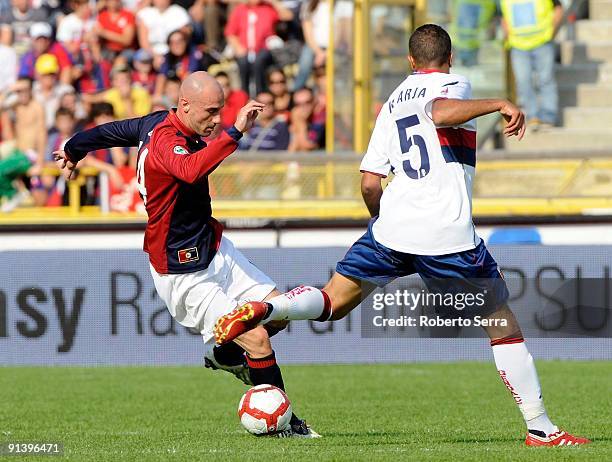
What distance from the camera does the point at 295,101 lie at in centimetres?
1769

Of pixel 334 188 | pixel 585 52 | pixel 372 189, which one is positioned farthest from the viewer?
pixel 585 52

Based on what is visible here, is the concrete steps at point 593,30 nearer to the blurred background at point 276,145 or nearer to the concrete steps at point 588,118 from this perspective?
the blurred background at point 276,145


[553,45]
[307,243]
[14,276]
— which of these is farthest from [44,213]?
[553,45]

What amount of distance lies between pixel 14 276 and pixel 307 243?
3221 millimetres

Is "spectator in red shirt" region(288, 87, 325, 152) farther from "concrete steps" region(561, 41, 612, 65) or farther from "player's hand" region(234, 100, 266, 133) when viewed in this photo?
"player's hand" region(234, 100, 266, 133)

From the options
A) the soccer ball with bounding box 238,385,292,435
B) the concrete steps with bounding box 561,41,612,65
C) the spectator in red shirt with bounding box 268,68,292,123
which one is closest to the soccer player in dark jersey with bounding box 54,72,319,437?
the soccer ball with bounding box 238,385,292,435

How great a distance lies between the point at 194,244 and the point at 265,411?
106 cm

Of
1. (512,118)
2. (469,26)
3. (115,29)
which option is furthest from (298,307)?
(115,29)

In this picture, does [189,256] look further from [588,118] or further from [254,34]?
[588,118]

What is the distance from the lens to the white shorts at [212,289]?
27.2ft

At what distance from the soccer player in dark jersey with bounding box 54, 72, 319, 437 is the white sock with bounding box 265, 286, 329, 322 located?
513mm

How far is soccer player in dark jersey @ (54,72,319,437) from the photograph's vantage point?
8086mm

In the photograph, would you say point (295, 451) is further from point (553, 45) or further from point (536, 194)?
point (553, 45)

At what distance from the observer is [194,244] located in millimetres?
8273
